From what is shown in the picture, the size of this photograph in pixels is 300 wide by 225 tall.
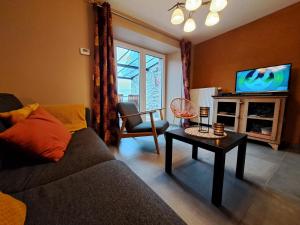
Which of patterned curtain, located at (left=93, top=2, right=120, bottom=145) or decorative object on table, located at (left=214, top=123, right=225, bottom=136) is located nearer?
decorative object on table, located at (left=214, top=123, right=225, bottom=136)

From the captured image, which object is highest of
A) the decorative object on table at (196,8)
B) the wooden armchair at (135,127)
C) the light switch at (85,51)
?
the decorative object on table at (196,8)

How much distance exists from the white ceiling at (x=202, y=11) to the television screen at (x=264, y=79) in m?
0.95

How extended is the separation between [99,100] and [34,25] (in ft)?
3.76

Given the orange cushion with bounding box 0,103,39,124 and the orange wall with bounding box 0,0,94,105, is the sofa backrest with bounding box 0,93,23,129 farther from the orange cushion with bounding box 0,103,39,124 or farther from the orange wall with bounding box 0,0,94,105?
the orange wall with bounding box 0,0,94,105

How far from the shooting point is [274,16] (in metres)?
2.28

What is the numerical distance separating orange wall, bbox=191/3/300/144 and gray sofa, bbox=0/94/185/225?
285 cm

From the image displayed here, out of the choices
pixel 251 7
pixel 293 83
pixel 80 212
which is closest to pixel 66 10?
pixel 80 212

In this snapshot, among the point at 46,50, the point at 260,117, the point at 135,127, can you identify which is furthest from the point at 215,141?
the point at 46,50

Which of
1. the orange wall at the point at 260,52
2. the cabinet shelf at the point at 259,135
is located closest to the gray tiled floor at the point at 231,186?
the cabinet shelf at the point at 259,135

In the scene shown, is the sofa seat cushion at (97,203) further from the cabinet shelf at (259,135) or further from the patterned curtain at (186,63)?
the patterned curtain at (186,63)

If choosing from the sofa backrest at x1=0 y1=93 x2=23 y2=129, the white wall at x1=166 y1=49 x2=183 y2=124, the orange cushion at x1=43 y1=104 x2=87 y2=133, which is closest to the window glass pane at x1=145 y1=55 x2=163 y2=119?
the white wall at x1=166 y1=49 x2=183 y2=124

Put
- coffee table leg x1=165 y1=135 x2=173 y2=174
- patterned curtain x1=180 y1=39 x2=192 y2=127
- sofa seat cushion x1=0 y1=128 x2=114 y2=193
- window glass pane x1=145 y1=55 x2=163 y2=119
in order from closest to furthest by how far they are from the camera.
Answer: sofa seat cushion x1=0 y1=128 x2=114 y2=193
coffee table leg x1=165 y1=135 x2=173 y2=174
patterned curtain x1=180 y1=39 x2=192 y2=127
window glass pane x1=145 y1=55 x2=163 y2=119

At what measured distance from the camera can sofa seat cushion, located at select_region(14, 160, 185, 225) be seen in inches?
16.5

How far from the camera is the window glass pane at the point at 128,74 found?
2.80 meters
